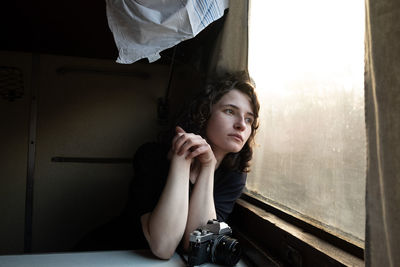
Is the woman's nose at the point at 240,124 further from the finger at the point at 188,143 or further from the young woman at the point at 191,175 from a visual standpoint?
the finger at the point at 188,143

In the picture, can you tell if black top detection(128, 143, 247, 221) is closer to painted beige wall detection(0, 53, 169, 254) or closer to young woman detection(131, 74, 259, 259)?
young woman detection(131, 74, 259, 259)

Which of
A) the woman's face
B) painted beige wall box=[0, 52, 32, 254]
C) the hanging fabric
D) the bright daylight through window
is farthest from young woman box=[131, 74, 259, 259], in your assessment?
painted beige wall box=[0, 52, 32, 254]

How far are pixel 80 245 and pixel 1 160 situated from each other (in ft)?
3.03

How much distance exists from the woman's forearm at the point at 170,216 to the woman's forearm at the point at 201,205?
7cm

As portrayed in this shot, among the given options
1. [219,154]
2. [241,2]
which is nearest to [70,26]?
[241,2]

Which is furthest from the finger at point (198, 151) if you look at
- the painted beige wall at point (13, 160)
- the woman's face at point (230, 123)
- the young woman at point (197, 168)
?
the painted beige wall at point (13, 160)

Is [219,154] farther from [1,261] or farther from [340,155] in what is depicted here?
[1,261]

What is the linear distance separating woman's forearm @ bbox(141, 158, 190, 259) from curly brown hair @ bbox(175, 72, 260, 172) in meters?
0.27

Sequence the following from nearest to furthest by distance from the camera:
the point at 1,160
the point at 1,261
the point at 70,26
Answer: the point at 1,261
the point at 70,26
the point at 1,160

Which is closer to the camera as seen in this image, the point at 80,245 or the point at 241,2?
the point at 241,2

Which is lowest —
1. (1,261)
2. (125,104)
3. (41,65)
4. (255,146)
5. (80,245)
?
(80,245)

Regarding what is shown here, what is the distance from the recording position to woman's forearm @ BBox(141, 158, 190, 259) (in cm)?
89

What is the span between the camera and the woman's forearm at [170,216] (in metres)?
0.89

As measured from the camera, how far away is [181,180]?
3.15ft
